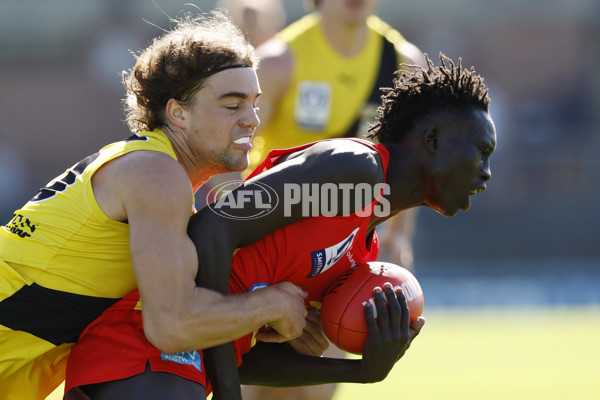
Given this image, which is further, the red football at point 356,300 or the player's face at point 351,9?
the player's face at point 351,9

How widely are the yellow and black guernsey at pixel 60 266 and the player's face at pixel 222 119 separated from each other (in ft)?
0.63

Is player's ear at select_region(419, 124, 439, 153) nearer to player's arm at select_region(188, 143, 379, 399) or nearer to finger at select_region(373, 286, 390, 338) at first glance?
player's arm at select_region(188, 143, 379, 399)

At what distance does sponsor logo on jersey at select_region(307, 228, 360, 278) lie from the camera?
3773 millimetres

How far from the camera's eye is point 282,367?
412 cm

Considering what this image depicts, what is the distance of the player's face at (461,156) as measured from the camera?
3875mm

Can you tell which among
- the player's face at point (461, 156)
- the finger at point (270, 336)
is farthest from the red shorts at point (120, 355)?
the player's face at point (461, 156)

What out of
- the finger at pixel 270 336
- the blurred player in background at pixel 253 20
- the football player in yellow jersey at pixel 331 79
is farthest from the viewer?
the blurred player in background at pixel 253 20

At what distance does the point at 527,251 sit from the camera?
15312 mm

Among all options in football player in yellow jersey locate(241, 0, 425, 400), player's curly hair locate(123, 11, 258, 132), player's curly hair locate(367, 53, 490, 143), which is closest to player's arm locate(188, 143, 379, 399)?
player's curly hair locate(367, 53, 490, 143)

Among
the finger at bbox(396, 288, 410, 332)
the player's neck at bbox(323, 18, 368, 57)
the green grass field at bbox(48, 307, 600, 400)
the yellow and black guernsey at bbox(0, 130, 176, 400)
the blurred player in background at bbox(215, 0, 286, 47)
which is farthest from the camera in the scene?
the blurred player in background at bbox(215, 0, 286, 47)

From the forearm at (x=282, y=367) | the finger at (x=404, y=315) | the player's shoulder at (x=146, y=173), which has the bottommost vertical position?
the forearm at (x=282, y=367)

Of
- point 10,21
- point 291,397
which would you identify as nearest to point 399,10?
point 10,21

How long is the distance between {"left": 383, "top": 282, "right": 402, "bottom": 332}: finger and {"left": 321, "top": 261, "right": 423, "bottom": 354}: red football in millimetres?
59

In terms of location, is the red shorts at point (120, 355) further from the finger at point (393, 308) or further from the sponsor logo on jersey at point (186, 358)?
the finger at point (393, 308)
